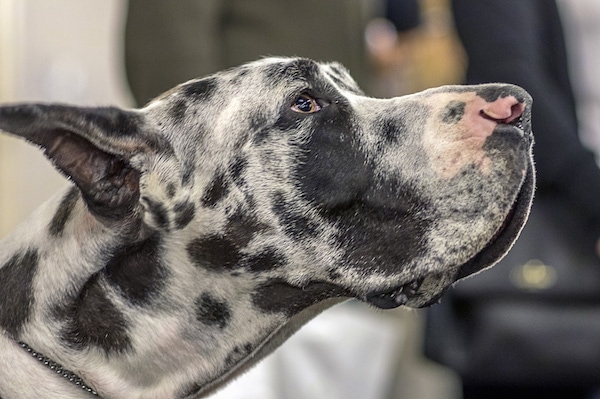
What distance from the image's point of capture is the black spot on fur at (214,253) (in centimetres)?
146

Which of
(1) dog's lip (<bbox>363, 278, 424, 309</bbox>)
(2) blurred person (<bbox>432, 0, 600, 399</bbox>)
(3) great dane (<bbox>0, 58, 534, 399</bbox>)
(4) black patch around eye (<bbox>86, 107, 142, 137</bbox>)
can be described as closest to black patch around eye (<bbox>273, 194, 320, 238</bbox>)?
(3) great dane (<bbox>0, 58, 534, 399</bbox>)

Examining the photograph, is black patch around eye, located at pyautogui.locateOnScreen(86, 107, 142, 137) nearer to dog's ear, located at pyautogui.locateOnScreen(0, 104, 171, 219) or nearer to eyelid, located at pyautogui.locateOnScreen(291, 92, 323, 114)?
dog's ear, located at pyautogui.locateOnScreen(0, 104, 171, 219)

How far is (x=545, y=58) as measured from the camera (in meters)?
2.02

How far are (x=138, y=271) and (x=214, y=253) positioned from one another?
0.40 ft

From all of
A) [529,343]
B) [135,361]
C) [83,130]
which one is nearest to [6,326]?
[135,361]

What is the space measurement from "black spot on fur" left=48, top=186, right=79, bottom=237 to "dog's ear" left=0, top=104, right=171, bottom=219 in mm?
99

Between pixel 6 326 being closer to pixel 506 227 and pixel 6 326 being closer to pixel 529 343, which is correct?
pixel 506 227

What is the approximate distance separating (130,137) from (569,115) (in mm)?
1039

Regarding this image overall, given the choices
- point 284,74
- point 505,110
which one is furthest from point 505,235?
point 284,74

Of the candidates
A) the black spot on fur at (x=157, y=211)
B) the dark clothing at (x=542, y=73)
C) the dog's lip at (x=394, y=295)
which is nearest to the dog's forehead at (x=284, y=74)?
the black spot on fur at (x=157, y=211)

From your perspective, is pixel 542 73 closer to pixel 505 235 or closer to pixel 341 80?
pixel 341 80

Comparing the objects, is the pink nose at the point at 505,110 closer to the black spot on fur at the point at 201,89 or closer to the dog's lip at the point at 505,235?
the dog's lip at the point at 505,235

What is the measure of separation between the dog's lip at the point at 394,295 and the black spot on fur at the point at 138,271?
327 mm

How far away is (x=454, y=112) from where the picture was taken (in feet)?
4.55
